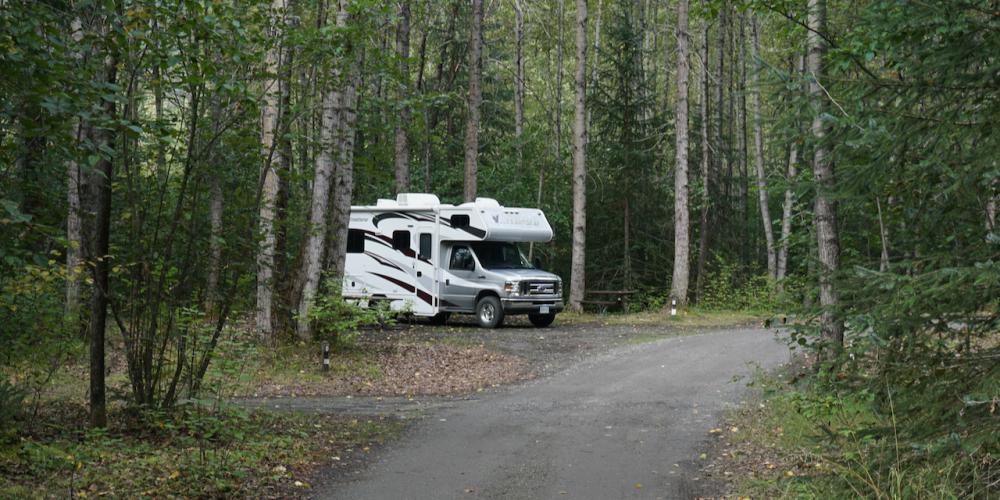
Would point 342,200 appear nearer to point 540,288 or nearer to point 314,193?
point 314,193

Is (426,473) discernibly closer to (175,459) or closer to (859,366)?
(175,459)

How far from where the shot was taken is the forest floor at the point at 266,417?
24.1ft

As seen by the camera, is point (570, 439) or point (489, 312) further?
point (489, 312)

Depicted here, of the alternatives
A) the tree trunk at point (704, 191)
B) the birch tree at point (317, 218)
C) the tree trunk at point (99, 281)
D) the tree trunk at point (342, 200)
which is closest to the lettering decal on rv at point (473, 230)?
the tree trunk at point (342, 200)

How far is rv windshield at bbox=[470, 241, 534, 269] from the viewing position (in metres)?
22.4

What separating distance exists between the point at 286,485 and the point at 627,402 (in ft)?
19.0

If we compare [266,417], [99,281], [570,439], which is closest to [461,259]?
[266,417]

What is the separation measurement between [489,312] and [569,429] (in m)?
11.7

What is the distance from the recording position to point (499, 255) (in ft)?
74.6

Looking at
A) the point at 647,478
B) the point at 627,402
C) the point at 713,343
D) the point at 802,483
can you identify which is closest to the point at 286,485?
the point at 647,478

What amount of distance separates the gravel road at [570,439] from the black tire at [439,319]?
7151 mm

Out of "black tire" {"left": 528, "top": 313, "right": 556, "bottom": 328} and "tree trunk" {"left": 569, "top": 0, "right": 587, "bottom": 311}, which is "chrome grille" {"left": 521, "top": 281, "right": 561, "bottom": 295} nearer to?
"black tire" {"left": 528, "top": 313, "right": 556, "bottom": 328}

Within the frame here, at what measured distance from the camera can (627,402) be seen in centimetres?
1246

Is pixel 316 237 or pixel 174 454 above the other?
pixel 316 237
